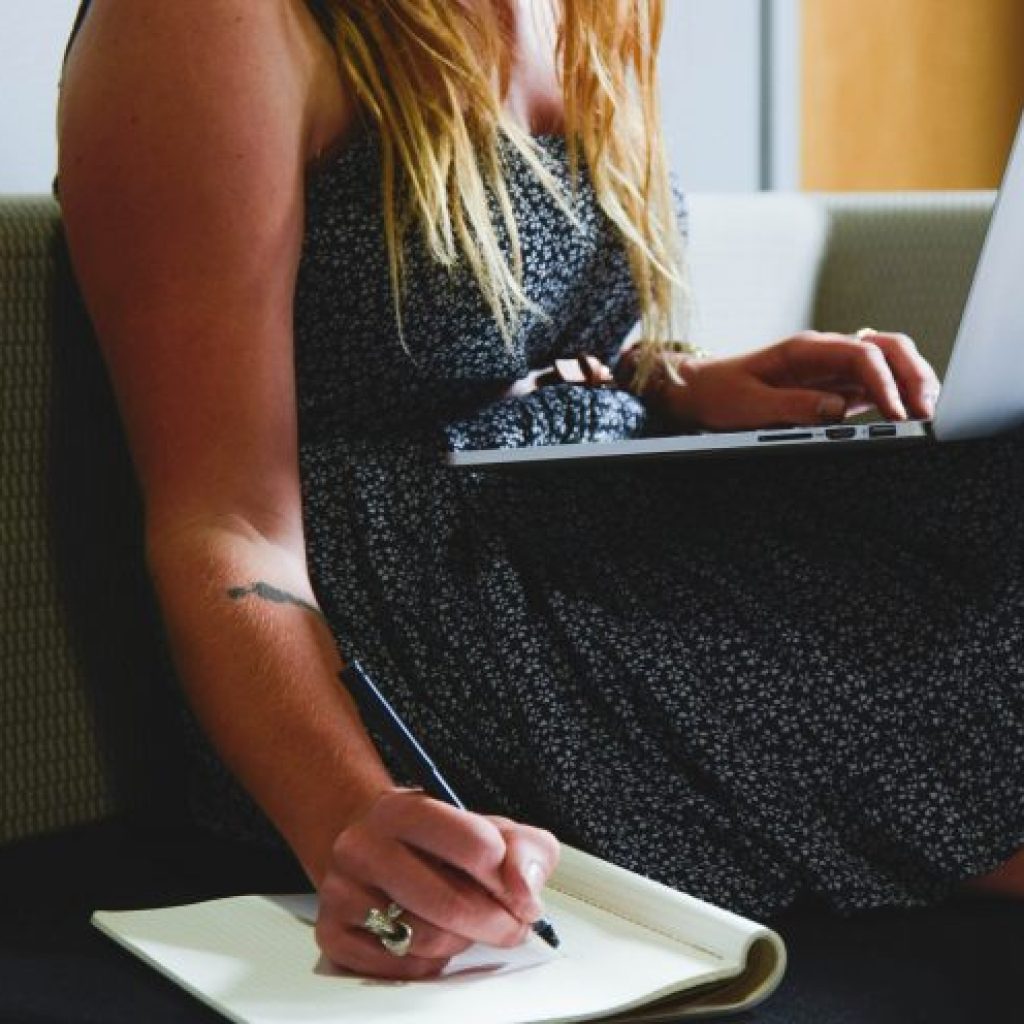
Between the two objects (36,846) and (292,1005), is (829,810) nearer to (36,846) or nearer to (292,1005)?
(292,1005)

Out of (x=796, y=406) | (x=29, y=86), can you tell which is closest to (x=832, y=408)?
(x=796, y=406)

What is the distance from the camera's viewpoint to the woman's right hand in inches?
27.8

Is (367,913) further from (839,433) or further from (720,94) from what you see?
(720,94)

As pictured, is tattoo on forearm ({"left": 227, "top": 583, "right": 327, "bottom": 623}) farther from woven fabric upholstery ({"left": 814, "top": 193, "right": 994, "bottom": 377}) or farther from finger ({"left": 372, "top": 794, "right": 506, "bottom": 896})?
woven fabric upholstery ({"left": 814, "top": 193, "right": 994, "bottom": 377})

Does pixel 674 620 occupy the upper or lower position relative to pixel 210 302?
lower

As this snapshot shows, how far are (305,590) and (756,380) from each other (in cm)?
42

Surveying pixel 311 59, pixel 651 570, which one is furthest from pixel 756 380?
pixel 311 59

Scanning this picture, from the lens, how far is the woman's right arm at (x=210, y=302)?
0.89 m

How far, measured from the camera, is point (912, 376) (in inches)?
44.6

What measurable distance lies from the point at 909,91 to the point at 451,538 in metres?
2.15

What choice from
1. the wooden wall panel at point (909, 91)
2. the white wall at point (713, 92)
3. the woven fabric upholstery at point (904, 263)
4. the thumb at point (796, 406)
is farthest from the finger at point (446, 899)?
the wooden wall panel at point (909, 91)

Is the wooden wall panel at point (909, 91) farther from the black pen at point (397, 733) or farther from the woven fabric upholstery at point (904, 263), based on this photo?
the black pen at point (397, 733)

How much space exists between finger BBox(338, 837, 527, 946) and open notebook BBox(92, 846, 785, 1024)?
1.2 inches

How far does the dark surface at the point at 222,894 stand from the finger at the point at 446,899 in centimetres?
11
